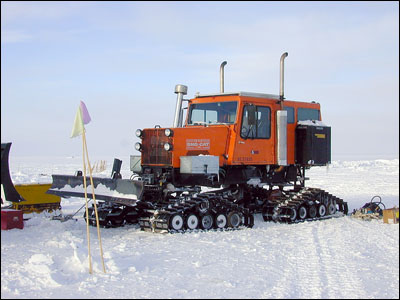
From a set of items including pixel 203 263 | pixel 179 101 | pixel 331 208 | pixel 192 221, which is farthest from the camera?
pixel 331 208

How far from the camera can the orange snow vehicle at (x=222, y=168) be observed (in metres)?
10.8

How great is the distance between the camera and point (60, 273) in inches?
265

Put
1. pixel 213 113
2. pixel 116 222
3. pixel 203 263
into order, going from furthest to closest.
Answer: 1. pixel 213 113
2. pixel 116 222
3. pixel 203 263

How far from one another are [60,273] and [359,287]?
3.89 metres

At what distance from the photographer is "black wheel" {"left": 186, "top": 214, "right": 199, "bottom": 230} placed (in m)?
10.6

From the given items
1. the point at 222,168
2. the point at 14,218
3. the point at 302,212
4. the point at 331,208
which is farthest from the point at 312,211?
the point at 14,218

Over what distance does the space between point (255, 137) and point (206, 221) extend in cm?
267

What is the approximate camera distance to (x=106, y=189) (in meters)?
10.8

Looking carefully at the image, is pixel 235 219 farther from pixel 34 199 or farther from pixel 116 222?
pixel 34 199

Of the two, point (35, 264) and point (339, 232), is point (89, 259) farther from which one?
point (339, 232)

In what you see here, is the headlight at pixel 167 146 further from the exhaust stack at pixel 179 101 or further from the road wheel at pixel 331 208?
the road wheel at pixel 331 208

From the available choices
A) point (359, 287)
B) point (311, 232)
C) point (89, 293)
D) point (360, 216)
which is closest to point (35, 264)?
point (89, 293)

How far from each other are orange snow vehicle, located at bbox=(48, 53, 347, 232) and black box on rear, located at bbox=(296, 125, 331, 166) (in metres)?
0.03

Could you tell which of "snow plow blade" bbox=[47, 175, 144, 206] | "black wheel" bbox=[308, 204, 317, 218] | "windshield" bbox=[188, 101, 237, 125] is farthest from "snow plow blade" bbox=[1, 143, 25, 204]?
"black wheel" bbox=[308, 204, 317, 218]
